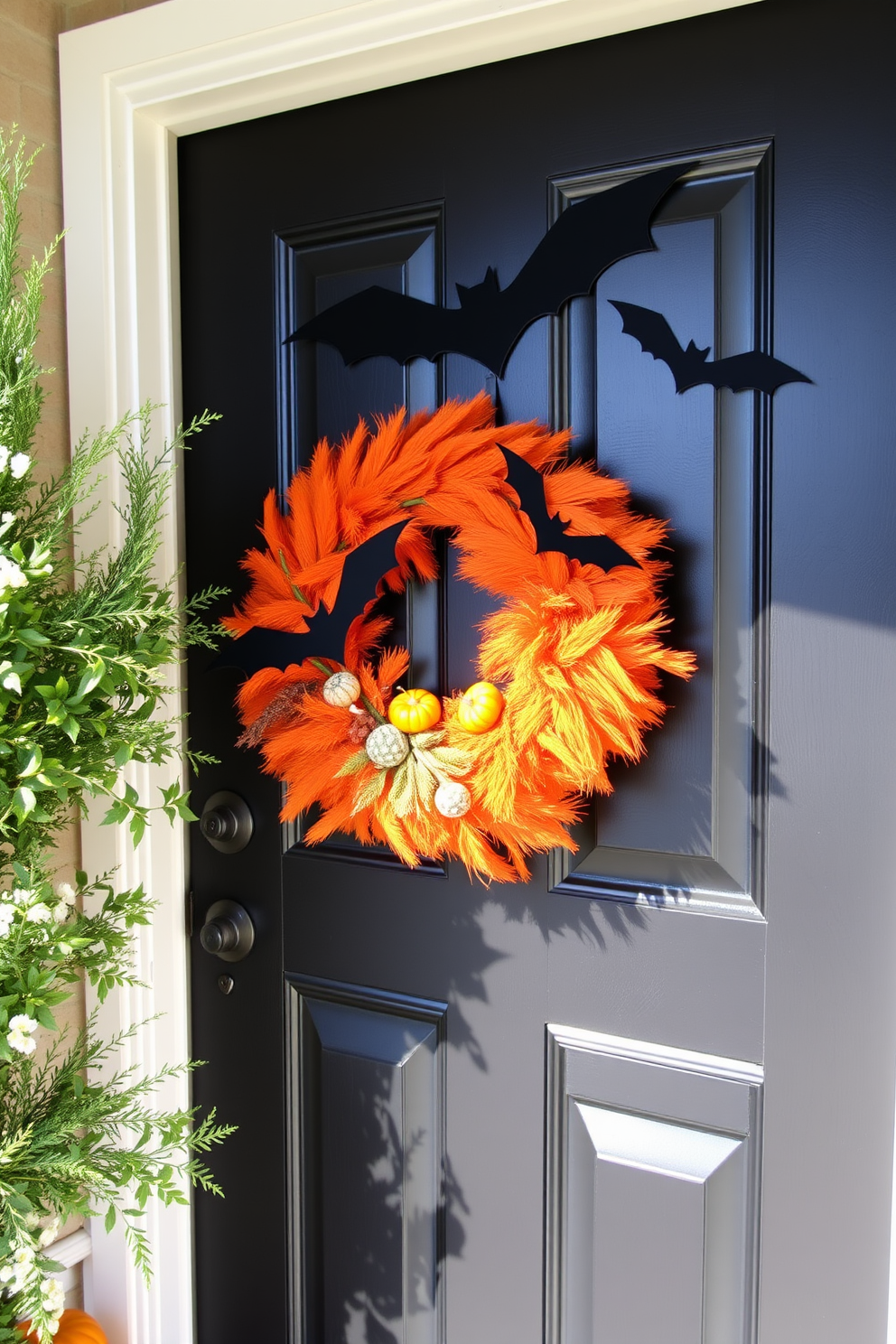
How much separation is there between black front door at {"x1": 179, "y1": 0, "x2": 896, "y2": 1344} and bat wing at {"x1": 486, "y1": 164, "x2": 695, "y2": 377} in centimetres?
2

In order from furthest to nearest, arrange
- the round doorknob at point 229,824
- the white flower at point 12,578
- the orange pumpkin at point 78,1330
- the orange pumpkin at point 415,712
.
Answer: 1. the round doorknob at point 229,824
2. the orange pumpkin at point 78,1330
3. the orange pumpkin at point 415,712
4. the white flower at point 12,578

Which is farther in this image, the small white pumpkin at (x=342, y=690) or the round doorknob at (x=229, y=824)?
the round doorknob at (x=229, y=824)

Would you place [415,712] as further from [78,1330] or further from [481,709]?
[78,1330]

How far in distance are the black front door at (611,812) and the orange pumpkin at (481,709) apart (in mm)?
135

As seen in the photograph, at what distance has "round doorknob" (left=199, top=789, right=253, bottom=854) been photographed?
1237 millimetres

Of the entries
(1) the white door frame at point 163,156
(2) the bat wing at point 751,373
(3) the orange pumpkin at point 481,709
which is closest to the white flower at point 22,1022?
(1) the white door frame at point 163,156

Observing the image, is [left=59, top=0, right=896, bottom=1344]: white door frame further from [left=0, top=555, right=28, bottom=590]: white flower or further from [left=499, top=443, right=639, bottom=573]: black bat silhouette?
[left=499, top=443, right=639, bottom=573]: black bat silhouette

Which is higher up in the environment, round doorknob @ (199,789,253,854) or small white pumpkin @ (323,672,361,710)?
small white pumpkin @ (323,672,361,710)

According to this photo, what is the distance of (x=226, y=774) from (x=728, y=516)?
76cm

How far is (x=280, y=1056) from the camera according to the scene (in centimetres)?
125

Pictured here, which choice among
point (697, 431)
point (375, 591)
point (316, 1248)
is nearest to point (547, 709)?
Answer: point (375, 591)

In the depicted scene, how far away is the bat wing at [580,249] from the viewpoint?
98cm

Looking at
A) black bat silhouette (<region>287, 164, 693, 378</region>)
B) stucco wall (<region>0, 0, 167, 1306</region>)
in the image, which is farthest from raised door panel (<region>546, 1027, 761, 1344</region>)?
black bat silhouette (<region>287, 164, 693, 378</region>)

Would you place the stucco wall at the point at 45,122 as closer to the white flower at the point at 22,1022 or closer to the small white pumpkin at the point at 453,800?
the white flower at the point at 22,1022
